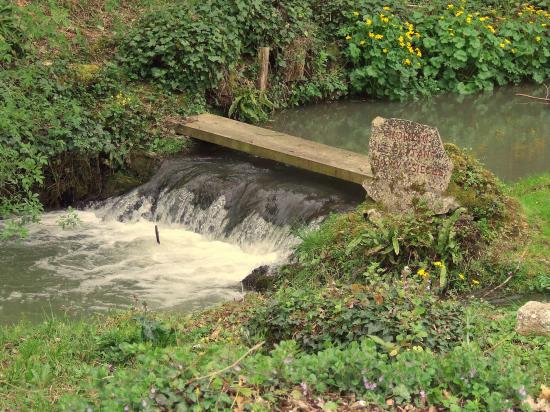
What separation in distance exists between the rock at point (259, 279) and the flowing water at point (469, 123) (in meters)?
5.10

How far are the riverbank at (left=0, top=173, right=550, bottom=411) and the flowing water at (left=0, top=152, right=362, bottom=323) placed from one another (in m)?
1.18

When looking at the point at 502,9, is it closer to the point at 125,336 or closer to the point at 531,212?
the point at 531,212

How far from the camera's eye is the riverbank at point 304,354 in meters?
5.09

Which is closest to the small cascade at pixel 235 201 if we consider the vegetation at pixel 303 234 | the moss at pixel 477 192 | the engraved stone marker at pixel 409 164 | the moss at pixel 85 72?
the vegetation at pixel 303 234

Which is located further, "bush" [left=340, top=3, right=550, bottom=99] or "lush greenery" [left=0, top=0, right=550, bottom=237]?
"bush" [left=340, top=3, right=550, bottom=99]

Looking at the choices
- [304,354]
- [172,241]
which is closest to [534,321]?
[304,354]

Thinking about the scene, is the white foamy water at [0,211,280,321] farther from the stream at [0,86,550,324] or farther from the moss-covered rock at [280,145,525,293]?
the moss-covered rock at [280,145,525,293]

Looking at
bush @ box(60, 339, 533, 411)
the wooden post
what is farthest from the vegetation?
the wooden post

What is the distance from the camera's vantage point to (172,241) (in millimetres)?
12055

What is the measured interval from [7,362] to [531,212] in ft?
21.0

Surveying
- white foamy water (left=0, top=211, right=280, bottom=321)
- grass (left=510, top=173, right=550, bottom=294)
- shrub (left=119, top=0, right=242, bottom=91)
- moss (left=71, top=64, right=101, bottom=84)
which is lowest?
white foamy water (left=0, top=211, right=280, bottom=321)

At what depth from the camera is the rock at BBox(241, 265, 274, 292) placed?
10.2 m

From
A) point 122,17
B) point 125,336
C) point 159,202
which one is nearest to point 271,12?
point 122,17

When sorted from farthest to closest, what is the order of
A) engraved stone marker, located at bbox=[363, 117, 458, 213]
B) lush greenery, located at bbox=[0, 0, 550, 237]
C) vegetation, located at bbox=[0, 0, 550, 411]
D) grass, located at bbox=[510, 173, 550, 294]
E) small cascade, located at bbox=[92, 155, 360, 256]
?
lush greenery, located at bbox=[0, 0, 550, 237] < small cascade, located at bbox=[92, 155, 360, 256] < engraved stone marker, located at bbox=[363, 117, 458, 213] < grass, located at bbox=[510, 173, 550, 294] < vegetation, located at bbox=[0, 0, 550, 411]
